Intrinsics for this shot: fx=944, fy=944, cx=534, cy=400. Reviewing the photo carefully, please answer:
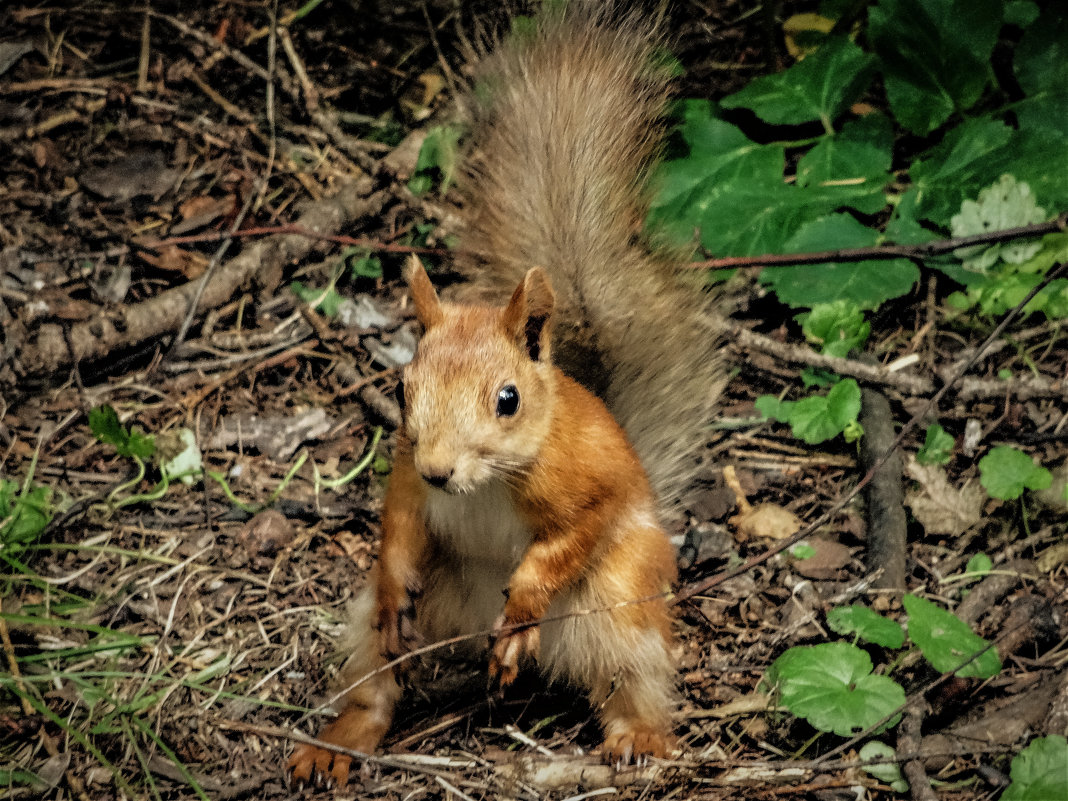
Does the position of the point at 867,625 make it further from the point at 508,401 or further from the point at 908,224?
the point at 908,224

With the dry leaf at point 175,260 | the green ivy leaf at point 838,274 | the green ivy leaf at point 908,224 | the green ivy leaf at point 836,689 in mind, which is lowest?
the green ivy leaf at point 836,689

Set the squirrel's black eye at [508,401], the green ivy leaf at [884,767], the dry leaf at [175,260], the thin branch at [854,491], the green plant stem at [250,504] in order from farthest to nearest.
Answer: the dry leaf at [175,260] < the green plant stem at [250,504] < the thin branch at [854,491] < the green ivy leaf at [884,767] < the squirrel's black eye at [508,401]

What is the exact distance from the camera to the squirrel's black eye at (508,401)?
1607 millimetres

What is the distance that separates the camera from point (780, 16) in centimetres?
313

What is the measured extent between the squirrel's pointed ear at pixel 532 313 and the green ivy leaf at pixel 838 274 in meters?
0.96

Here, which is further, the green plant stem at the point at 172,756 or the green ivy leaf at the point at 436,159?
the green ivy leaf at the point at 436,159

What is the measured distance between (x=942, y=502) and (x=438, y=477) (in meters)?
1.33

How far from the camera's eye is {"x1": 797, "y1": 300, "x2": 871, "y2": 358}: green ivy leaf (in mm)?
2461

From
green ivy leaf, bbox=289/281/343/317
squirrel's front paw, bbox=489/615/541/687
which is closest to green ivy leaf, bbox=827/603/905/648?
squirrel's front paw, bbox=489/615/541/687

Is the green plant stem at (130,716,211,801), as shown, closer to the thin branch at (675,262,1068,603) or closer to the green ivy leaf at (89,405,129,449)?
the green ivy leaf at (89,405,129,449)

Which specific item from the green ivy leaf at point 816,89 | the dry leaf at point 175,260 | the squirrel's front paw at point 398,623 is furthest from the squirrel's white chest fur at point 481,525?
the green ivy leaf at point 816,89

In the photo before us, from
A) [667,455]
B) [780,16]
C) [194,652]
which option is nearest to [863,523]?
[667,455]

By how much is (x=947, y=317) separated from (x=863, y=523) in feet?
2.24

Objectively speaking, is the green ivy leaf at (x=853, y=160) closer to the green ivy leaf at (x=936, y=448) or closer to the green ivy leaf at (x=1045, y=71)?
the green ivy leaf at (x=1045, y=71)
